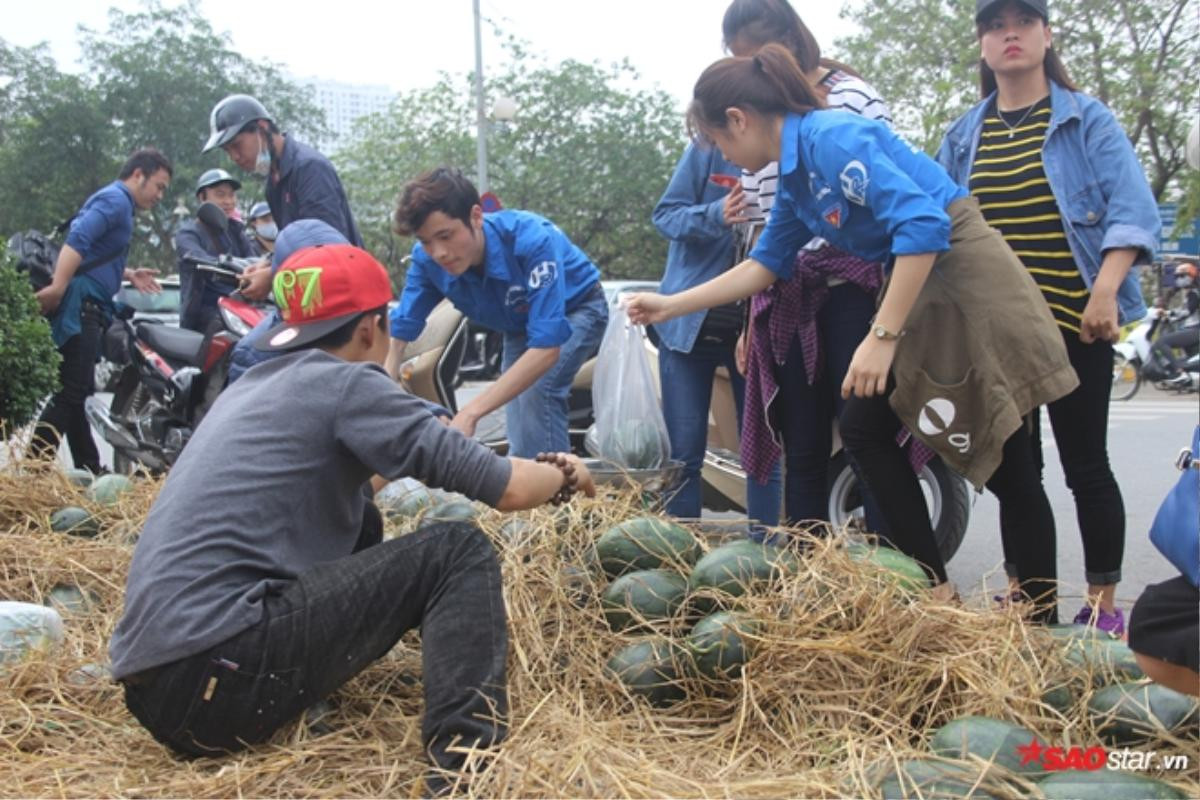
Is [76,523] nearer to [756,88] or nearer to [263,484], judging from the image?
[263,484]

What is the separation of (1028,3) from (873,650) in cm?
192

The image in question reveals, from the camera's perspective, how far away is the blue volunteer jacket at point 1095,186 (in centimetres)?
325

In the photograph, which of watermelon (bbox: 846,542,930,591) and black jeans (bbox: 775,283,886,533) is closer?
watermelon (bbox: 846,542,930,591)

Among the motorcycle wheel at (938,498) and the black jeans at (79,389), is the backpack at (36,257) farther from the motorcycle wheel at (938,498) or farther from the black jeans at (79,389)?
the motorcycle wheel at (938,498)

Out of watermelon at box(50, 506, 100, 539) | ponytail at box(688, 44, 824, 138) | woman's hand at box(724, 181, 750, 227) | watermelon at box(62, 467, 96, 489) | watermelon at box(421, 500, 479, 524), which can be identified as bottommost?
watermelon at box(62, 467, 96, 489)

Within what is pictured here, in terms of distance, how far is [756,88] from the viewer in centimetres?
311

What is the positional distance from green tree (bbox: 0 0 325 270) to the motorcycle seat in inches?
788

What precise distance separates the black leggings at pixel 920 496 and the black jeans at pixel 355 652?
4.01 feet

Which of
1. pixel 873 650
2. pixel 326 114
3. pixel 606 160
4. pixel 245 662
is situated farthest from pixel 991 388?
pixel 326 114

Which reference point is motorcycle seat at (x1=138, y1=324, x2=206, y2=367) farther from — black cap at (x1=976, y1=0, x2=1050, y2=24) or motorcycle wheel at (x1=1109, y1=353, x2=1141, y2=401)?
motorcycle wheel at (x1=1109, y1=353, x2=1141, y2=401)

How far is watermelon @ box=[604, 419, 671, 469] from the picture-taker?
14.1 feet

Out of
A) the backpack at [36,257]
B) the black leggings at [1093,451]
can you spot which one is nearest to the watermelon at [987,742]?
the black leggings at [1093,451]

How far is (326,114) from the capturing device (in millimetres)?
29953

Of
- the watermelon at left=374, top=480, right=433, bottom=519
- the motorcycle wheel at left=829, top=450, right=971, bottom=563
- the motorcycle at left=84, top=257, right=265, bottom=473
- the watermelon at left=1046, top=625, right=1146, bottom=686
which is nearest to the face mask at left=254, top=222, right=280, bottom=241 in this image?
the motorcycle at left=84, top=257, right=265, bottom=473
